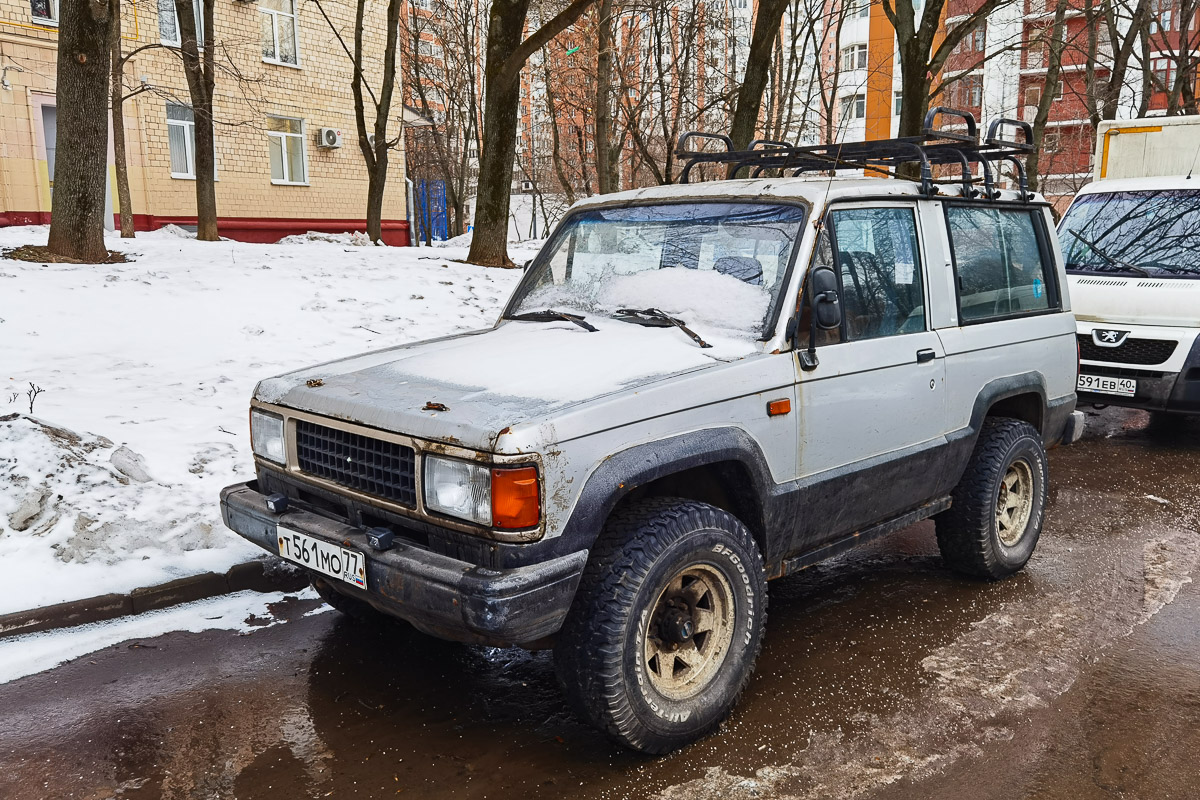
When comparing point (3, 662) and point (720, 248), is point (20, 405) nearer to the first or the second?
point (3, 662)

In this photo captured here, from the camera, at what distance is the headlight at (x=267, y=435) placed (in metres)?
3.60

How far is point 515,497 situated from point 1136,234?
7.88 meters

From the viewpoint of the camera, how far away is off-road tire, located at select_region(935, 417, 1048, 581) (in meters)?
4.56

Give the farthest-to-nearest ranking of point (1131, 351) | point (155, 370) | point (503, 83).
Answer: point (503, 83) < point (1131, 351) < point (155, 370)

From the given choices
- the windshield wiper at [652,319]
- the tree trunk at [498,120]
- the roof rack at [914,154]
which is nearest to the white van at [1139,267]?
the roof rack at [914,154]

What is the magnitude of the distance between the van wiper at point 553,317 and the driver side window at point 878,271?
1053mm

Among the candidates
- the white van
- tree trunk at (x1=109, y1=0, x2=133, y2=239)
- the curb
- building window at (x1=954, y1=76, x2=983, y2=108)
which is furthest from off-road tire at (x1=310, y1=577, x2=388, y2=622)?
building window at (x1=954, y1=76, x2=983, y2=108)

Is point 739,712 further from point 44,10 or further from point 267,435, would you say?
point 44,10

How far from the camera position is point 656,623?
3203 millimetres

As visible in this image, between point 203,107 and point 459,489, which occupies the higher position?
point 203,107

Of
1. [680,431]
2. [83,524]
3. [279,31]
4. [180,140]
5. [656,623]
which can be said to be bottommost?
[83,524]

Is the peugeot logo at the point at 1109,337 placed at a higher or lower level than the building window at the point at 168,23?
lower

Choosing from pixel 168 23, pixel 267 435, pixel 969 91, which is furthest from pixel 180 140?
pixel 969 91

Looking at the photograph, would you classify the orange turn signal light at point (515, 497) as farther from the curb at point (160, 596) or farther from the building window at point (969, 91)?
the building window at point (969, 91)
